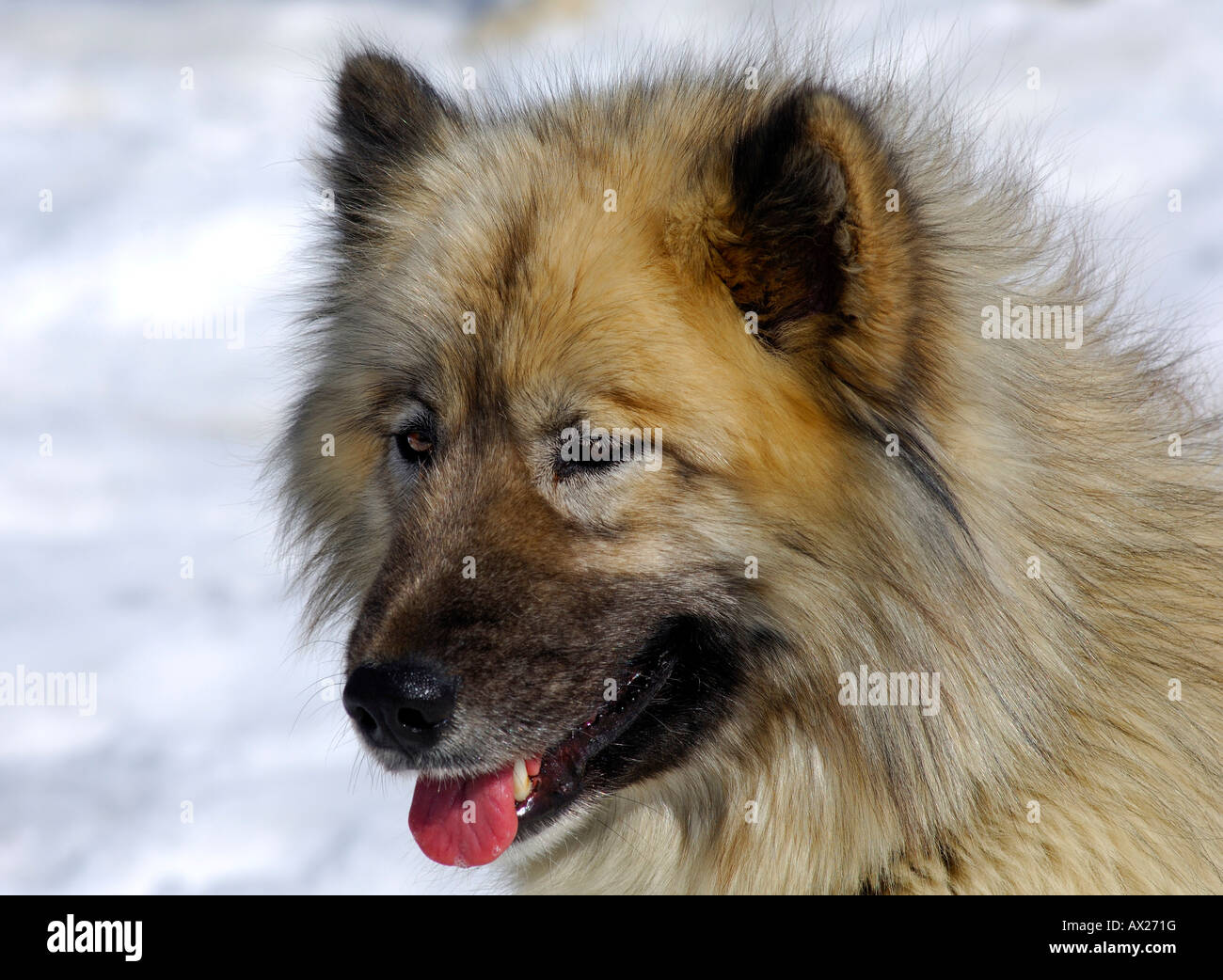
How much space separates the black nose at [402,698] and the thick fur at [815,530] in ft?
0.17

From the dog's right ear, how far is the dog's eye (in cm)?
75

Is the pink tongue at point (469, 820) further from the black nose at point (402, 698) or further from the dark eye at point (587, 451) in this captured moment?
the dark eye at point (587, 451)

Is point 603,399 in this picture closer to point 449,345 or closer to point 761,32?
point 449,345

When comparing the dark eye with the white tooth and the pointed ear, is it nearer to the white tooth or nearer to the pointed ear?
the pointed ear

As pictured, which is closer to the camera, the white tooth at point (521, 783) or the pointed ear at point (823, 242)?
the pointed ear at point (823, 242)

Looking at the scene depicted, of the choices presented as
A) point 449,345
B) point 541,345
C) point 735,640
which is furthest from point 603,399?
point 735,640

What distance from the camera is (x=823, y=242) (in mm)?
2473

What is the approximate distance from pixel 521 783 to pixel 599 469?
67 cm

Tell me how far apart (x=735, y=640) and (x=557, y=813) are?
52 centimetres

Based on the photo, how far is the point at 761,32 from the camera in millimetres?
3355

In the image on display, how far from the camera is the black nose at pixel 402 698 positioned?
2361 millimetres
